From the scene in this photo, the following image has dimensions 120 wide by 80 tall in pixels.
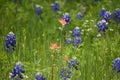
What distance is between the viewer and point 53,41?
19.6 ft

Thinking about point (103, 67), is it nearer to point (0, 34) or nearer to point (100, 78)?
point (100, 78)

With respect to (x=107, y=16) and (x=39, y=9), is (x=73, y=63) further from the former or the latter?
(x=39, y=9)

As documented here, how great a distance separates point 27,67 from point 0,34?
7.05 ft

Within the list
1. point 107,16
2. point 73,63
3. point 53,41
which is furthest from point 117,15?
point 73,63

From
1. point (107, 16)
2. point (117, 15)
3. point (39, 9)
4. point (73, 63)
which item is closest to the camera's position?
point (73, 63)

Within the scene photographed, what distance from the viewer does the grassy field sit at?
459 cm

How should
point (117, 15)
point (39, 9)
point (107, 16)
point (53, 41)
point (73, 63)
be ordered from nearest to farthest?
point (73, 63), point (107, 16), point (53, 41), point (117, 15), point (39, 9)

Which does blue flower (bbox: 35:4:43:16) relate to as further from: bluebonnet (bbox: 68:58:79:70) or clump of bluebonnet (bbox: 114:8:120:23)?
bluebonnet (bbox: 68:58:79:70)

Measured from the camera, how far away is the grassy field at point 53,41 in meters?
4.59

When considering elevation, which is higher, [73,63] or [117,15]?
[117,15]

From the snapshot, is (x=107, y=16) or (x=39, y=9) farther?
(x=39, y=9)

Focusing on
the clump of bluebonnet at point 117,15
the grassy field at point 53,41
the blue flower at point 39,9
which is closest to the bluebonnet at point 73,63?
the grassy field at point 53,41

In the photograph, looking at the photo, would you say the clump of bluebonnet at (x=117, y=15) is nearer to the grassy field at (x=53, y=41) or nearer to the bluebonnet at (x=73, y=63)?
the grassy field at (x=53, y=41)

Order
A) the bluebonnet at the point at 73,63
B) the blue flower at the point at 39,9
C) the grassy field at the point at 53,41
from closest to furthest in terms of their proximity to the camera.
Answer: the bluebonnet at the point at 73,63, the grassy field at the point at 53,41, the blue flower at the point at 39,9
